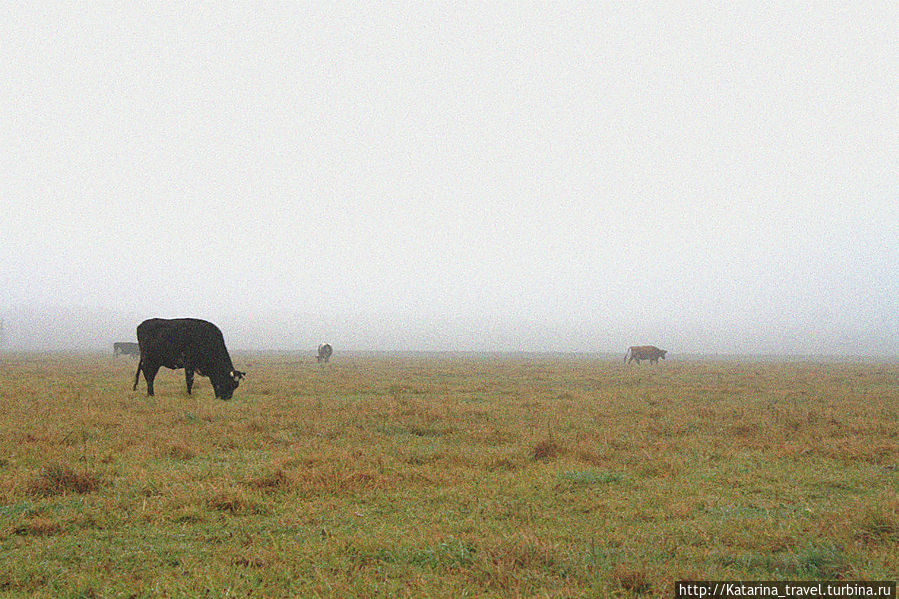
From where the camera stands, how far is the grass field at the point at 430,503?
16.5 ft

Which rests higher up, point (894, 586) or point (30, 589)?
point (894, 586)

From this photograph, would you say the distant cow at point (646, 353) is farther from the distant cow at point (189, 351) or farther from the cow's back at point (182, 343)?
the cow's back at point (182, 343)

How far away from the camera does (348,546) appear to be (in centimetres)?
571

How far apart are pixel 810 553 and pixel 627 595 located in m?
2.14

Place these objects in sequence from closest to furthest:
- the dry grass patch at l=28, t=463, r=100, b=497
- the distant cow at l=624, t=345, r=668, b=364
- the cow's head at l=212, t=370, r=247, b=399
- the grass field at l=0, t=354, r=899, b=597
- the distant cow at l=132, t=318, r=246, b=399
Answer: the grass field at l=0, t=354, r=899, b=597 → the dry grass patch at l=28, t=463, r=100, b=497 → the cow's head at l=212, t=370, r=247, b=399 → the distant cow at l=132, t=318, r=246, b=399 → the distant cow at l=624, t=345, r=668, b=364

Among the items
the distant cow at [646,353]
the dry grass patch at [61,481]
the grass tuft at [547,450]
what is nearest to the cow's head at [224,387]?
the dry grass patch at [61,481]

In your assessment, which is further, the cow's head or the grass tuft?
the cow's head

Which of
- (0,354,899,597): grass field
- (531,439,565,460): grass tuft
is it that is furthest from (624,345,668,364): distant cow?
(531,439,565,460): grass tuft

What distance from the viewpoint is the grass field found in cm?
502

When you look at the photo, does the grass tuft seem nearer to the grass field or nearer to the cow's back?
the grass field

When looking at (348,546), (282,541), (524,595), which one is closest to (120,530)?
(282,541)

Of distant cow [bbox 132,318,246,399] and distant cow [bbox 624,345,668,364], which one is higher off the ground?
distant cow [bbox 132,318,246,399]

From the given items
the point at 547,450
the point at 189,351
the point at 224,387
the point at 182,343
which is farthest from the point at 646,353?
the point at 547,450

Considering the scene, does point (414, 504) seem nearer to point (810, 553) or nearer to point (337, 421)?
point (810, 553)
